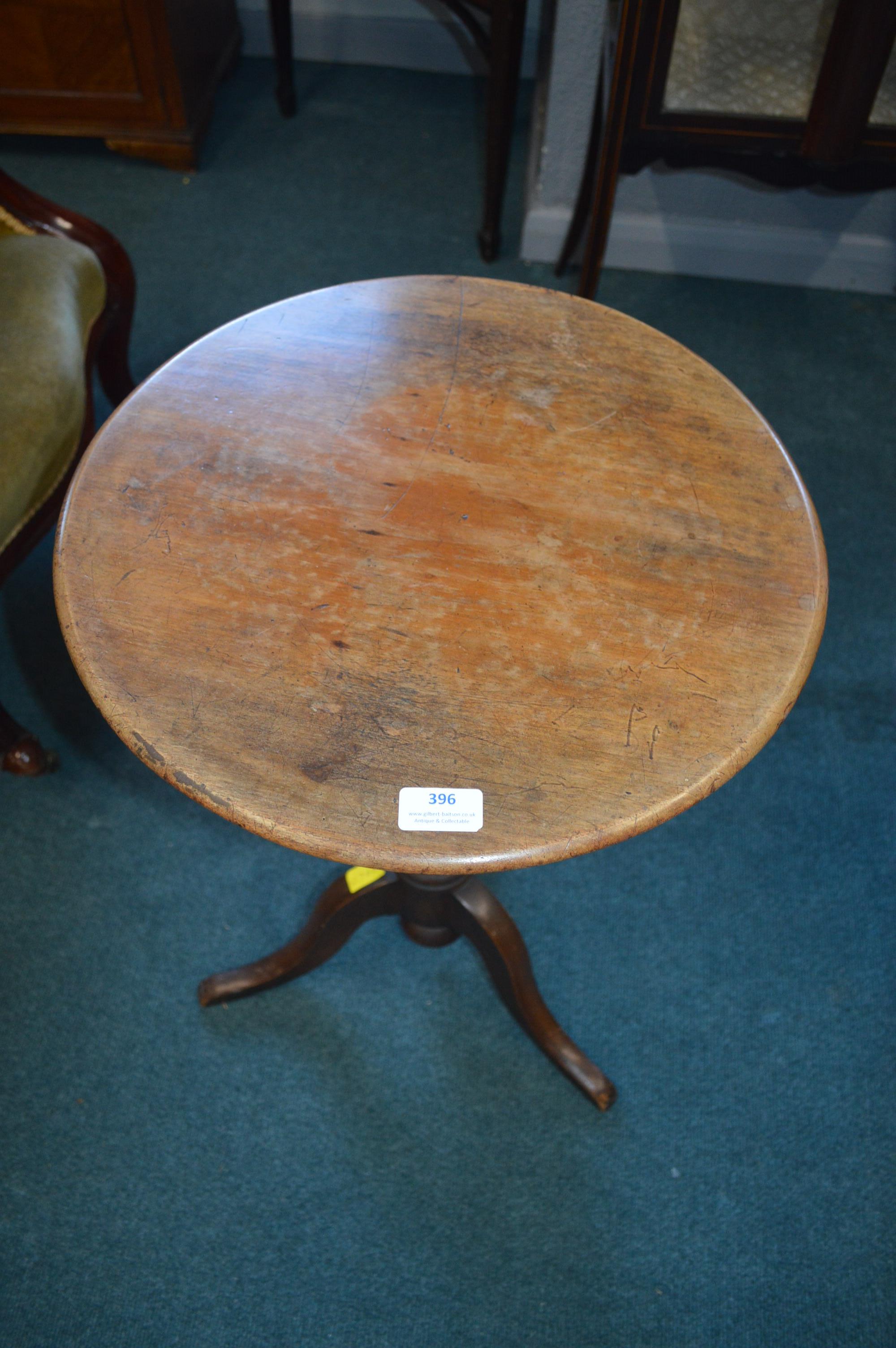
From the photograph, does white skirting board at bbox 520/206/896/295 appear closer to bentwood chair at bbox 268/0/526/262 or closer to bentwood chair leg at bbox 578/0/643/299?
bentwood chair at bbox 268/0/526/262

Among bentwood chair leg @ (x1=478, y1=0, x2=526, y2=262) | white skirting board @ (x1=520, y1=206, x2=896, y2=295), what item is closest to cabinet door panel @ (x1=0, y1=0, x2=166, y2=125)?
bentwood chair leg @ (x1=478, y1=0, x2=526, y2=262)

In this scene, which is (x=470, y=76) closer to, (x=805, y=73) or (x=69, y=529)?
(x=805, y=73)

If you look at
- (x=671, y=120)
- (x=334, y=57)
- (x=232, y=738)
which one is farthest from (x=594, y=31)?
(x=232, y=738)

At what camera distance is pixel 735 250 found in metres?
2.11

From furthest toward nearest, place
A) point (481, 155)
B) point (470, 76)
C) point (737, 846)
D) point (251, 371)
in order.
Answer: point (470, 76) < point (481, 155) < point (737, 846) < point (251, 371)

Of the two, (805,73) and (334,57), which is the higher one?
(805,73)

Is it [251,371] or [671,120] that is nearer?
[251,371]

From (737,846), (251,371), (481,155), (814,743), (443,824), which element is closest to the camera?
(443,824)

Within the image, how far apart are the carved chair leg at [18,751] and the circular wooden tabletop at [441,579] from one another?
0.56m

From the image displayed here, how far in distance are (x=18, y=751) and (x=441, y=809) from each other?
88 cm

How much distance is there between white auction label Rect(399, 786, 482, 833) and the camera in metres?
0.67

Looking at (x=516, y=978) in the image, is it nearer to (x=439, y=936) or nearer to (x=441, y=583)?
(x=439, y=936)

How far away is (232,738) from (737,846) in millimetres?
857

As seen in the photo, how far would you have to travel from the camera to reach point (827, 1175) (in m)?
Answer: 1.07
